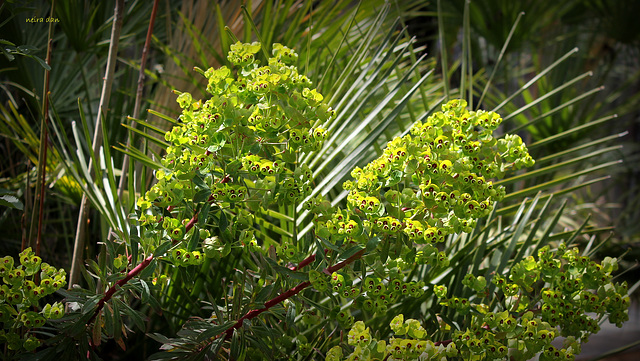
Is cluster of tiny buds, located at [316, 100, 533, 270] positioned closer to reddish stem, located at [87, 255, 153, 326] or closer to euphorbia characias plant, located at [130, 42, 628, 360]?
euphorbia characias plant, located at [130, 42, 628, 360]

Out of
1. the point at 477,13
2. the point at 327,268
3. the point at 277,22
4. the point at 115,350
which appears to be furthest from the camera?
the point at 477,13

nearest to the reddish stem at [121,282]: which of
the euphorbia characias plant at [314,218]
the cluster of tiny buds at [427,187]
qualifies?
the euphorbia characias plant at [314,218]

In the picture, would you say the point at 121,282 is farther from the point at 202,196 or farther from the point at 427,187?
the point at 427,187

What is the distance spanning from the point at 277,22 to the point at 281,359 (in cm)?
64

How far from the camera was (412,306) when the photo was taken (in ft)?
2.13

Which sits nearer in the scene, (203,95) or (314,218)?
(314,218)

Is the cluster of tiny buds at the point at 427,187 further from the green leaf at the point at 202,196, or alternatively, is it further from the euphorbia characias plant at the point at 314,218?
the green leaf at the point at 202,196

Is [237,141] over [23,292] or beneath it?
over

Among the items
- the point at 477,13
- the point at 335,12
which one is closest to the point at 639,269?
the point at 477,13

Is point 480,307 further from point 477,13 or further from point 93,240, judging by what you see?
point 477,13

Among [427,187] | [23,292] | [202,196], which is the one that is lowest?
[23,292]

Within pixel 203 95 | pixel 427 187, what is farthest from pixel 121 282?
pixel 203 95

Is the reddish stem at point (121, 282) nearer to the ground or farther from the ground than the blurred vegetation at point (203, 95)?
nearer to the ground

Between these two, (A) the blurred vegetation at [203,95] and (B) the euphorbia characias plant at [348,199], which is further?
(A) the blurred vegetation at [203,95]
